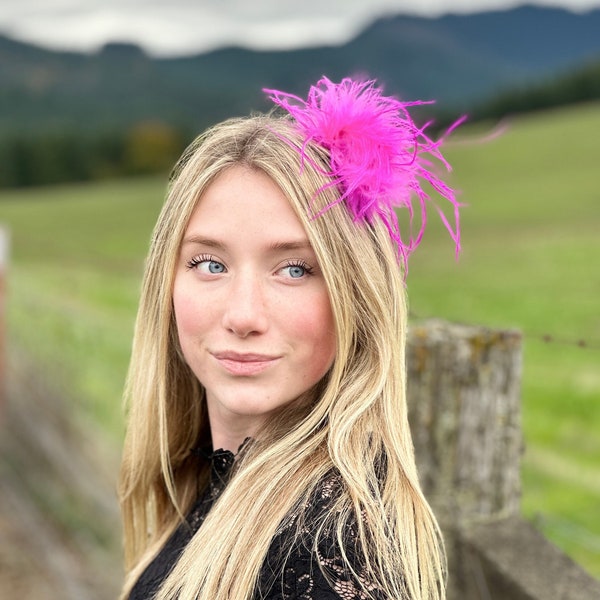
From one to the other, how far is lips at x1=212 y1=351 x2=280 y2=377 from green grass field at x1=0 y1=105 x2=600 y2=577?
2.00 ft

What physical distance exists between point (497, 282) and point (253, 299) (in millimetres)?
13081

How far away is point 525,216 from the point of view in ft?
72.4

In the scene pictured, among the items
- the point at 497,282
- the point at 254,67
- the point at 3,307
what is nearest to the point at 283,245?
the point at 3,307

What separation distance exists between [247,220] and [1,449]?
481cm

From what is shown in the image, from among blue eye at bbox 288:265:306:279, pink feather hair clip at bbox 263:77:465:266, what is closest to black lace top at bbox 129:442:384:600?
blue eye at bbox 288:265:306:279

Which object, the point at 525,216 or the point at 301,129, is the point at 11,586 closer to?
the point at 301,129

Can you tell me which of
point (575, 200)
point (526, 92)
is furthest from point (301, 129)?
point (526, 92)

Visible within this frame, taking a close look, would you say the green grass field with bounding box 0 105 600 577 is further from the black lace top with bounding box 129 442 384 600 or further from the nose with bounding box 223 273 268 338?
the black lace top with bounding box 129 442 384 600

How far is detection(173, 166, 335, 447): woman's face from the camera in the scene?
1473 mm

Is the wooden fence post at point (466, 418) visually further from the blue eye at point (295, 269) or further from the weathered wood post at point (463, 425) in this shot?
the blue eye at point (295, 269)

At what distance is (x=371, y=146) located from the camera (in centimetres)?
157

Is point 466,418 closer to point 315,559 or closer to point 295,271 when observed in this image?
point 295,271

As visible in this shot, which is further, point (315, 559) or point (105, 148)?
point (105, 148)

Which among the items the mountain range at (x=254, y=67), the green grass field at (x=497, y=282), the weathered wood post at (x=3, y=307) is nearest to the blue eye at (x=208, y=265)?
the green grass field at (x=497, y=282)
